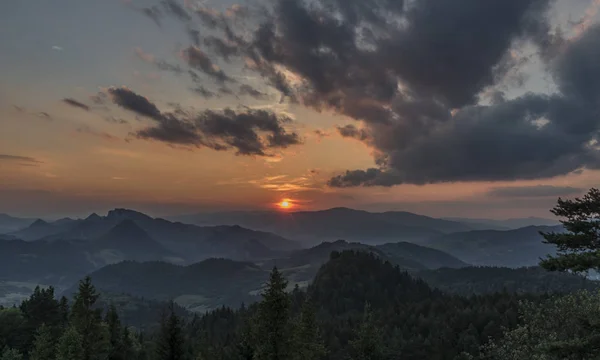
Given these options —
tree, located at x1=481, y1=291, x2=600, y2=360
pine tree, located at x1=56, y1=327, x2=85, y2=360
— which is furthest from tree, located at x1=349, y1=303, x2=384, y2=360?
pine tree, located at x1=56, y1=327, x2=85, y2=360

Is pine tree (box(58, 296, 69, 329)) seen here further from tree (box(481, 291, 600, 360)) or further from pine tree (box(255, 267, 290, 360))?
tree (box(481, 291, 600, 360))

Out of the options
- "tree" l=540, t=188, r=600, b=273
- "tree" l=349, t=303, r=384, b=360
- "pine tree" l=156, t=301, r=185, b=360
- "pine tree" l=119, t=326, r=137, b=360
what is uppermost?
"tree" l=540, t=188, r=600, b=273

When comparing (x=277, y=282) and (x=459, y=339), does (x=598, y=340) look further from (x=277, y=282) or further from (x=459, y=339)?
(x=459, y=339)

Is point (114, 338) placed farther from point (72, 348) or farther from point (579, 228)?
point (579, 228)

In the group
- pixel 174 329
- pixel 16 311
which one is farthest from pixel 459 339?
pixel 16 311

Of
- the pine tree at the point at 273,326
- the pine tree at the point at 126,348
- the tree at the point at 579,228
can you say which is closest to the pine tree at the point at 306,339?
the pine tree at the point at 273,326

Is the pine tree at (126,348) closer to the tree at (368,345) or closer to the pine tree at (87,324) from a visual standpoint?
the pine tree at (87,324)

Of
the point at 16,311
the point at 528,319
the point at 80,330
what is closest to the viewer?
the point at 528,319
